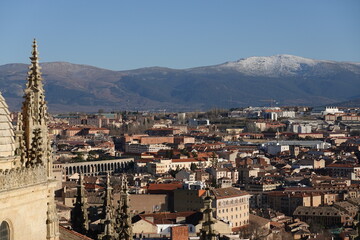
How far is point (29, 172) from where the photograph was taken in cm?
584

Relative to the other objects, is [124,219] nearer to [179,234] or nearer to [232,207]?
[179,234]

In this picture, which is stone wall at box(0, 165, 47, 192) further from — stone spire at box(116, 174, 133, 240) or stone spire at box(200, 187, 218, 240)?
stone spire at box(116, 174, 133, 240)

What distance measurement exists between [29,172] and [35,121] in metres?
0.58

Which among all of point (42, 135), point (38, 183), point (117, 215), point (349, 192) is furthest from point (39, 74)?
point (349, 192)

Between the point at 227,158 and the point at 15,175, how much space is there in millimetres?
79385

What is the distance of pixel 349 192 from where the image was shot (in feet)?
199

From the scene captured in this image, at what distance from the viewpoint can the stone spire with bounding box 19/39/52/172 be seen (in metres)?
6.14

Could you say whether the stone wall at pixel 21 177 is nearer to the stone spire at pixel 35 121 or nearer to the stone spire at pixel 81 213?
the stone spire at pixel 35 121

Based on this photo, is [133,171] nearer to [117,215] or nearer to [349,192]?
[349,192]

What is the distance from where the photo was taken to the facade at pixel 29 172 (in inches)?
219

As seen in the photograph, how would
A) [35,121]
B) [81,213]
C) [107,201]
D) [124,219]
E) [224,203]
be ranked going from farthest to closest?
1. [224,203]
2. [81,213]
3. [107,201]
4. [124,219]
5. [35,121]

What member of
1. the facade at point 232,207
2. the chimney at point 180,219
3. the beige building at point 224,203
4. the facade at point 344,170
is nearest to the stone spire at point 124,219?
the chimney at point 180,219

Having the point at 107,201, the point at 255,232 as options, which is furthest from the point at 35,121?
the point at 255,232

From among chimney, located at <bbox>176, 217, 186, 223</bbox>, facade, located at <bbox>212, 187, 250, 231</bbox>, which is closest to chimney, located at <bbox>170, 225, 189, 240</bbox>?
chimney, located at <bbox>176, 217, 186, 223</bbox>
